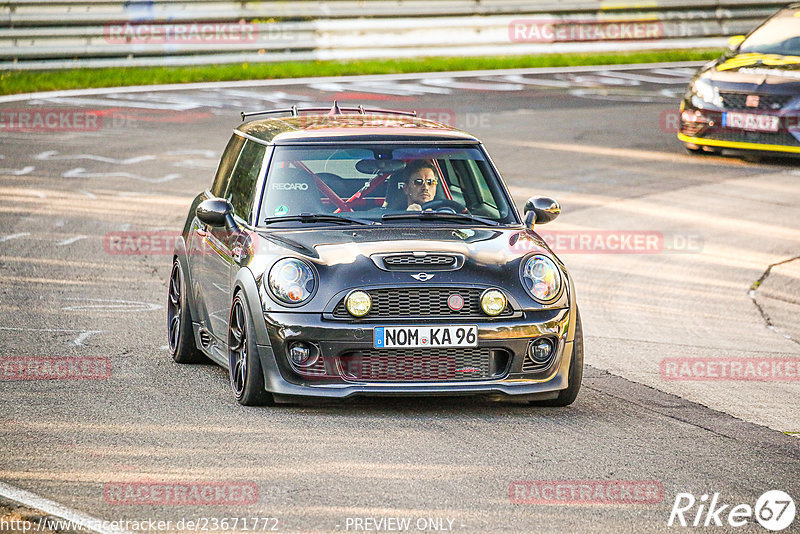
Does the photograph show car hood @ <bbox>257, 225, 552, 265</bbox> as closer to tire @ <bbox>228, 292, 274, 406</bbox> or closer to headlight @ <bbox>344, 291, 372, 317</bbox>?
headlight @ <bbox>344, 291, 372, 317</bbox>

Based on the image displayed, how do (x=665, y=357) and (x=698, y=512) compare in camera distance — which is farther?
(x=665, y=357)

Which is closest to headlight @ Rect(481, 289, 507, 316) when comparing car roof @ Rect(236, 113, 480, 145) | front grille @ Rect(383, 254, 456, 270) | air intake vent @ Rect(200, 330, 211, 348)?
front grille @ Rect(383, 254, 456, 270)

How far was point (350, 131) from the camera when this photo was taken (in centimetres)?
826

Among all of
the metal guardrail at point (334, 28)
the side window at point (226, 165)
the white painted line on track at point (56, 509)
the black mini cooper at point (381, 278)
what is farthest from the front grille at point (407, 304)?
the metal guardrail at point (334, 28)

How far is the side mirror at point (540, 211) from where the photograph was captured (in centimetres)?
823

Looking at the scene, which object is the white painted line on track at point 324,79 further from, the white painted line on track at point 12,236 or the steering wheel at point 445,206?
the steering wheel at point 445,206

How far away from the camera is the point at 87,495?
5598 millimetres

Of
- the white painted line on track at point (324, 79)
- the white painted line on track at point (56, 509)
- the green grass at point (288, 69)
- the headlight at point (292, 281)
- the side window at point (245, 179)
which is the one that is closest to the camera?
the white painted line on track at point (56, 509)

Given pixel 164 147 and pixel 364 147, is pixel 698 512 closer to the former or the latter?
pixel 364 147

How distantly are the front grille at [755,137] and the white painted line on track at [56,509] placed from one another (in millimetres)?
13211

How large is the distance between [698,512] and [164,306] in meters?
5.79

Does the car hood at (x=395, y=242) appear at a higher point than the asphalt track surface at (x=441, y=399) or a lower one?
higher

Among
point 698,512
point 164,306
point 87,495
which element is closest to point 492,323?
point 698,512

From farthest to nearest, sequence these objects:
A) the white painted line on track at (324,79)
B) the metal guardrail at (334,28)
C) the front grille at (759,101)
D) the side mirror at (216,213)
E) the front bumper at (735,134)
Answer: the metal guardrail at (334,28), the white painted line on track at (324,79), the front bumper at (735,134), the front grille at (759,101), the side mirror at (216,213)
